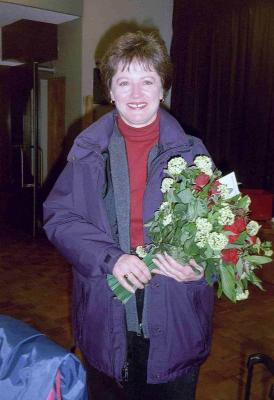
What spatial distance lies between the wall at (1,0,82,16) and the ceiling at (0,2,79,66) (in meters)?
0.07

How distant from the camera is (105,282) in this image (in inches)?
52.2

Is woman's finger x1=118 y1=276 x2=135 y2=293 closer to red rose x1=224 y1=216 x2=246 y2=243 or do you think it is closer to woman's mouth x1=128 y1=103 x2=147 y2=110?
red rose x1=224 y1=216 x2=246 y2=243

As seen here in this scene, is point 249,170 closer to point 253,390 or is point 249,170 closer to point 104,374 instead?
point 253,390

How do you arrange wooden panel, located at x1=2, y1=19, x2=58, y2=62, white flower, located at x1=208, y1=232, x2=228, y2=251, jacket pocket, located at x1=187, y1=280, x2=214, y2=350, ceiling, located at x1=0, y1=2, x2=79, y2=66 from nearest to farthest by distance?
white flower, located at x1=208, y1=232, x2=228, y2=251
jacket pocket, located at x1=187, y1=280, x2=214, y2=350
ceiling, located at x1=0, y1=2, x2=79, y2=66
wooden panel, located at x1=2, y1=19, x2=58, y2=62

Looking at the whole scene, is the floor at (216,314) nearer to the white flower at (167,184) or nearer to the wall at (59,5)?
the white flower at (167,184)

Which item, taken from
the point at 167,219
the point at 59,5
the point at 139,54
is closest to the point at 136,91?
the point at 139,54

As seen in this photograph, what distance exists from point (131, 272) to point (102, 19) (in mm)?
4424

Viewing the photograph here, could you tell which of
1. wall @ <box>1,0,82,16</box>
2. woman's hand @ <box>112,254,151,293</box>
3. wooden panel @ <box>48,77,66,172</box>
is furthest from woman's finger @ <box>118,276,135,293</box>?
wooden panel @ <box>48,77,66,172</box>

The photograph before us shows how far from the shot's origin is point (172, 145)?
134 centimetres

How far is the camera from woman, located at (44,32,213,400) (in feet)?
4.28

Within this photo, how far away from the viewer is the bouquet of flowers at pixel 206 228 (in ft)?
3.72

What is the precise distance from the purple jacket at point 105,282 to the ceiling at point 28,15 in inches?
154

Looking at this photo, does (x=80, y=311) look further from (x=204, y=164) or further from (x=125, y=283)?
(x=204, y=164)

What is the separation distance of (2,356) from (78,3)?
470cm
